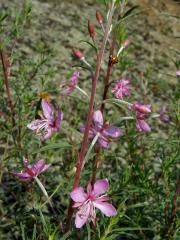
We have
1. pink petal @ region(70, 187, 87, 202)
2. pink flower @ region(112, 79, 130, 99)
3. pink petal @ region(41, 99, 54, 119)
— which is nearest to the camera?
pink petal @ region(70, 187, 87, 202)

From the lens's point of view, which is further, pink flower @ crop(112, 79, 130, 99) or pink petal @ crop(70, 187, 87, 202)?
pink flower @ crop(112, 79, 130, 99)

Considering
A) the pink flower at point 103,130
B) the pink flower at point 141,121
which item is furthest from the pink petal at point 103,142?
the pink flower at point 141,121

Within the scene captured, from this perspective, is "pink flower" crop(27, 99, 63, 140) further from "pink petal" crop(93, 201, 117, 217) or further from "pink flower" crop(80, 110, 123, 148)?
"pink petal" crop(93, 201, 117, 217)

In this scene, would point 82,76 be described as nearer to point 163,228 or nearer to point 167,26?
point 167,26

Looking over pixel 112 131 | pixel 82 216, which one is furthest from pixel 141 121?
pixel 82 216

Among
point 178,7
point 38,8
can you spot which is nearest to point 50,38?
point 38,8

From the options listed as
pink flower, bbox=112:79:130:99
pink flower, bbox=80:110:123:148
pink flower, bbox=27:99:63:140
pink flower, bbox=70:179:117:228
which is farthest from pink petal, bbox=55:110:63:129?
pink flower, bbox=112:79:130:99

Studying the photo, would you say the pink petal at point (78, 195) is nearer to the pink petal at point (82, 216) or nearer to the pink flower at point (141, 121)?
the pink petal at point (82, 216)
